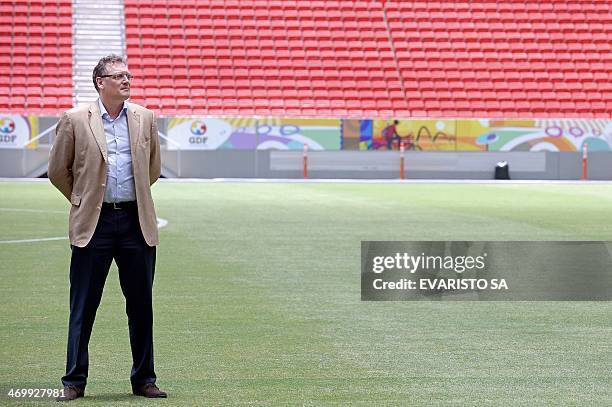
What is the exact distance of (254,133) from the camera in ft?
121

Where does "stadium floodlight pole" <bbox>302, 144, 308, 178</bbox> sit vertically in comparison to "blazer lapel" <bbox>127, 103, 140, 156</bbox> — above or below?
below

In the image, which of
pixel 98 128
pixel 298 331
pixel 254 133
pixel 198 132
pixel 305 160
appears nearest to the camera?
pixel 98 128

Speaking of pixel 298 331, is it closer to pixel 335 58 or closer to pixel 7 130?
pixel 7 130

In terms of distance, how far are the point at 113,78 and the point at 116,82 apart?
25 mm

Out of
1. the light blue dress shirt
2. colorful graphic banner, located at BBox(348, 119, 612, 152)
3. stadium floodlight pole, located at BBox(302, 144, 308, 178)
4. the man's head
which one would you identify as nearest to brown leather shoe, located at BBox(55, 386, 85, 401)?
the light blue dress shirt

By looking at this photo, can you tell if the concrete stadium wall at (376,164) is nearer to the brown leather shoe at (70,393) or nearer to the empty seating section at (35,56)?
the empty seating section at (35,56)

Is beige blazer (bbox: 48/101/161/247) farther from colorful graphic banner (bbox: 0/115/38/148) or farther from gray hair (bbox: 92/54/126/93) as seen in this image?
colorful graphic banner (bbox: 0/115/38/148)

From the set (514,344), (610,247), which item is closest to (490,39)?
(610,247)

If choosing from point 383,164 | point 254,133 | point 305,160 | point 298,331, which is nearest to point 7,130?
point 254,133

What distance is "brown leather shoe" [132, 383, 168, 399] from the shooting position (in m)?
7.03

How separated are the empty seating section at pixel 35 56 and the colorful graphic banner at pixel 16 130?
139cm

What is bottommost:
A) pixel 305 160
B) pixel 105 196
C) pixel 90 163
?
pixel 305 160

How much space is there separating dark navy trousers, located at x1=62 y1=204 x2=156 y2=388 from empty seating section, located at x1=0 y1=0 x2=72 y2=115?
3046 cm

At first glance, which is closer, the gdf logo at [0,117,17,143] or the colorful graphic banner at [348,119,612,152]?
the gdf logo at [0,117,17,143]
